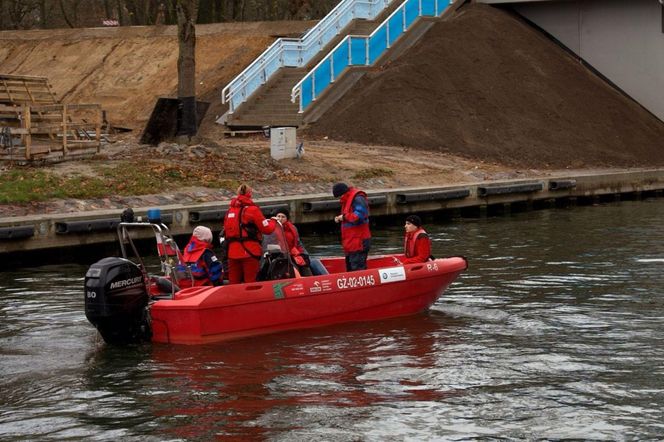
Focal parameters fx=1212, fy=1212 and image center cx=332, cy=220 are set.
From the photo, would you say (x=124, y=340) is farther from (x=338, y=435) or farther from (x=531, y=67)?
(x=531, y=67)

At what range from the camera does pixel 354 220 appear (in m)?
17.4

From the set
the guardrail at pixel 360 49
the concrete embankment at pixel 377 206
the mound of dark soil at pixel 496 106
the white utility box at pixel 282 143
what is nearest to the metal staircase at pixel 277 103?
Answer: the guardrail at pixel 360 49

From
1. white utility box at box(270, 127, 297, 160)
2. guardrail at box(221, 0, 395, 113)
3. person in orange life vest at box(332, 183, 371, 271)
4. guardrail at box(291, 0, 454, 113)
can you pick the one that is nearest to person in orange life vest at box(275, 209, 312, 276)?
person in orange life vest at box(332, 183, 371, 271)

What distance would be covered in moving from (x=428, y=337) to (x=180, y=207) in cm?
1010

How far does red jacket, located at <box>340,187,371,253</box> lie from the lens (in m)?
17.5

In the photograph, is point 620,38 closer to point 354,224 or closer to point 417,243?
point 417,243

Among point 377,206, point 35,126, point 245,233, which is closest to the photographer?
point 245,233

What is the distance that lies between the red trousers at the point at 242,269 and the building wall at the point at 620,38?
92.2 feet

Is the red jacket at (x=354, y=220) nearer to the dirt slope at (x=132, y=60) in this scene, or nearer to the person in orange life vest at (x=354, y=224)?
the person in orange life vest at (x=354, y=224)

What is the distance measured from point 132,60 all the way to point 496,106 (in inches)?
697

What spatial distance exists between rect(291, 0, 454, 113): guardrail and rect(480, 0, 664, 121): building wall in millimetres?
3363

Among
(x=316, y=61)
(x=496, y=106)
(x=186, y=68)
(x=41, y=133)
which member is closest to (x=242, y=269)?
(x=41, y=133)

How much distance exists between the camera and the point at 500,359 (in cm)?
1419

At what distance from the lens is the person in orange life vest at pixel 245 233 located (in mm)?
16172
